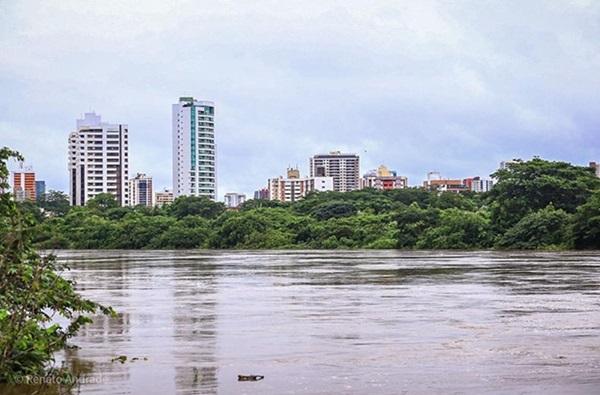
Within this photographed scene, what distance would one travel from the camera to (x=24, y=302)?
9664 mm

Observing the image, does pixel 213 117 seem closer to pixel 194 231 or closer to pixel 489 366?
pixel 194 231

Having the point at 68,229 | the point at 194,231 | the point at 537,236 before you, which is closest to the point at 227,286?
the point at 537,236

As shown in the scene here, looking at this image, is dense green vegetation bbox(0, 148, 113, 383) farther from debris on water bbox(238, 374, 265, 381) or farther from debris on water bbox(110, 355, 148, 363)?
debris on water bbox(238, 374, 265, 381)

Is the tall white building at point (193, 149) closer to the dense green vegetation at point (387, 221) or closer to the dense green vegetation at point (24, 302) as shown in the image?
the dense green vegetation at point (387, 221)

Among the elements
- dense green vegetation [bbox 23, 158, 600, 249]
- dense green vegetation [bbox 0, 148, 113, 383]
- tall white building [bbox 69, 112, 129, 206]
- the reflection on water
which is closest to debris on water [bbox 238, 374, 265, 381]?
the reflection on water

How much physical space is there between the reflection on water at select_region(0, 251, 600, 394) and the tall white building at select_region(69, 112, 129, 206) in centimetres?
14981

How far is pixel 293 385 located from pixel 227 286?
18604 mm

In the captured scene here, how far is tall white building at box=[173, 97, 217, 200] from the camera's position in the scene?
182875mm

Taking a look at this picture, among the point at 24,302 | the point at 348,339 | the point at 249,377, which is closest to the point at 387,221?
the point at 348,339

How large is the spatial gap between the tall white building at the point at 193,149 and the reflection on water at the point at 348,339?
153960mm

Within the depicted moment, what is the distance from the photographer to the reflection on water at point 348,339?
1182cm

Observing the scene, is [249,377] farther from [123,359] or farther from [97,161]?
[97,161]

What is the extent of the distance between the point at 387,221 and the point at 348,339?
236 feet

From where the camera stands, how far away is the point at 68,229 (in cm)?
10512
